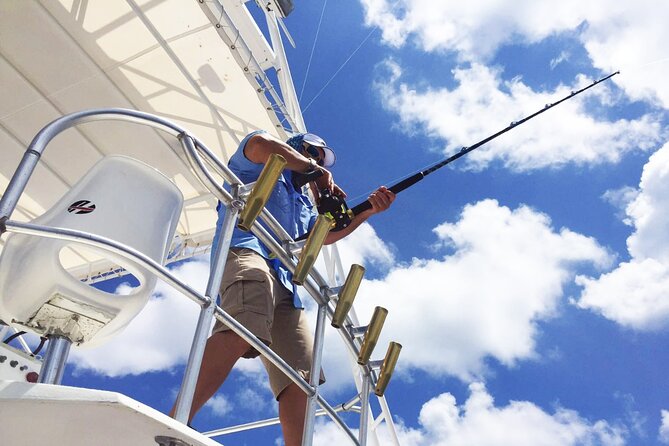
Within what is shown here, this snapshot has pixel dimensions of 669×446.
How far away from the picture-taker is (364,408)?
250 centimetres

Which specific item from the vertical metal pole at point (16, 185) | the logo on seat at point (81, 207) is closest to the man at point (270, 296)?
the logo on seat at point (81, 207)

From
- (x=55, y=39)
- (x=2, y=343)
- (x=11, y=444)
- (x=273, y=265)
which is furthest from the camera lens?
(x=55, y=39)

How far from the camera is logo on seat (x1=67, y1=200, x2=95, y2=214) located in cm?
165

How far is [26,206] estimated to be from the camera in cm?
673

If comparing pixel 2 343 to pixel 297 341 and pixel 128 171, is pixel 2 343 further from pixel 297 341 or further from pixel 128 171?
pixel 128 171

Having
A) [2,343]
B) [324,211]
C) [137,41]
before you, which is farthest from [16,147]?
[324,211]

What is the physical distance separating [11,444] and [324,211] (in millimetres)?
1769

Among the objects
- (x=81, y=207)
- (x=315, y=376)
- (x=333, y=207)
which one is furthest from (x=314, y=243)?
(x=333, y=207)

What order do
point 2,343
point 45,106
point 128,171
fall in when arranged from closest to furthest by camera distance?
point 128,171
point 2,343
point 45,106

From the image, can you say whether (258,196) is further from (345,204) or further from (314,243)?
(345,204)

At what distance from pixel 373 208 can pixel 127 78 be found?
3.95 meters

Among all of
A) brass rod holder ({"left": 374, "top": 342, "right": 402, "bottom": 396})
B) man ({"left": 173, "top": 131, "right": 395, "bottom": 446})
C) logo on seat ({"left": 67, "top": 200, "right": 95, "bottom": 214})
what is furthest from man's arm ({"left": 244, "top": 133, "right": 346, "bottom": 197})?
logo on seat ({"left": 67, "top": 200, "right": 95, "bottom": 214})

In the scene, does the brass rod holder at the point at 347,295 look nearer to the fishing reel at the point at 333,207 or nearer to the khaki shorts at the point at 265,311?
the khaki shorts at the point at 265,311

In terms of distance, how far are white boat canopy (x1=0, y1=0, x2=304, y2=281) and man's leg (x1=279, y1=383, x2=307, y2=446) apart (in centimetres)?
381
